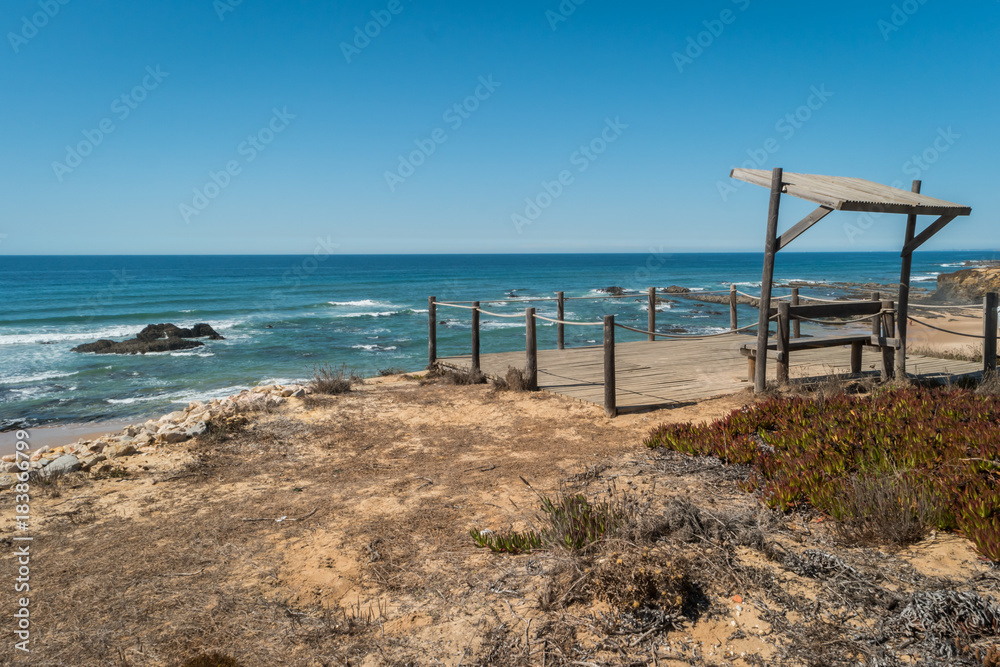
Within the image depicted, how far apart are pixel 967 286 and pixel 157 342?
38994 millimetres

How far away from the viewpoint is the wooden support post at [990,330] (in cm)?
846

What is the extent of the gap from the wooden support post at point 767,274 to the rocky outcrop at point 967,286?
94.1 ft

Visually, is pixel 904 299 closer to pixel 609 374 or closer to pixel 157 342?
pixel 609 374

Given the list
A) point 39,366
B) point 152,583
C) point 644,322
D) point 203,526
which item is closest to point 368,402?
point 203,526

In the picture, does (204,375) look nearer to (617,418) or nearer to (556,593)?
(617,418)

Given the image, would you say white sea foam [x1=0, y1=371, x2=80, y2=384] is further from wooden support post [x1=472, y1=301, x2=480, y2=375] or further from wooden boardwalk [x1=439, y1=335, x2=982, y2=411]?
wooden support post [x1=472, y1=301, x2=480, y2=375]

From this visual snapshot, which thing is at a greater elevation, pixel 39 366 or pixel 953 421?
pixel 953 421

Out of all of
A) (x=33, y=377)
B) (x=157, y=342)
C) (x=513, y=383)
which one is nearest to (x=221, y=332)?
(x=157, y=342)

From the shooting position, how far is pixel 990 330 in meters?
8.62

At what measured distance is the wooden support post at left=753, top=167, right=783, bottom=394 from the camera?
7770 millimetres

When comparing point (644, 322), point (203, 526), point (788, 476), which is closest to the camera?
point (788, 476)

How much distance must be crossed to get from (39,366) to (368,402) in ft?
57.8

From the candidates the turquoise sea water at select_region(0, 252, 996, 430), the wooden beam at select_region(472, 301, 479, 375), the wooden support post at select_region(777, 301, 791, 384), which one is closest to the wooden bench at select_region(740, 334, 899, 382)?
the wooden support post at select_region(777, 301, 791, 384)

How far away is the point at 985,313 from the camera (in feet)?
28.2
